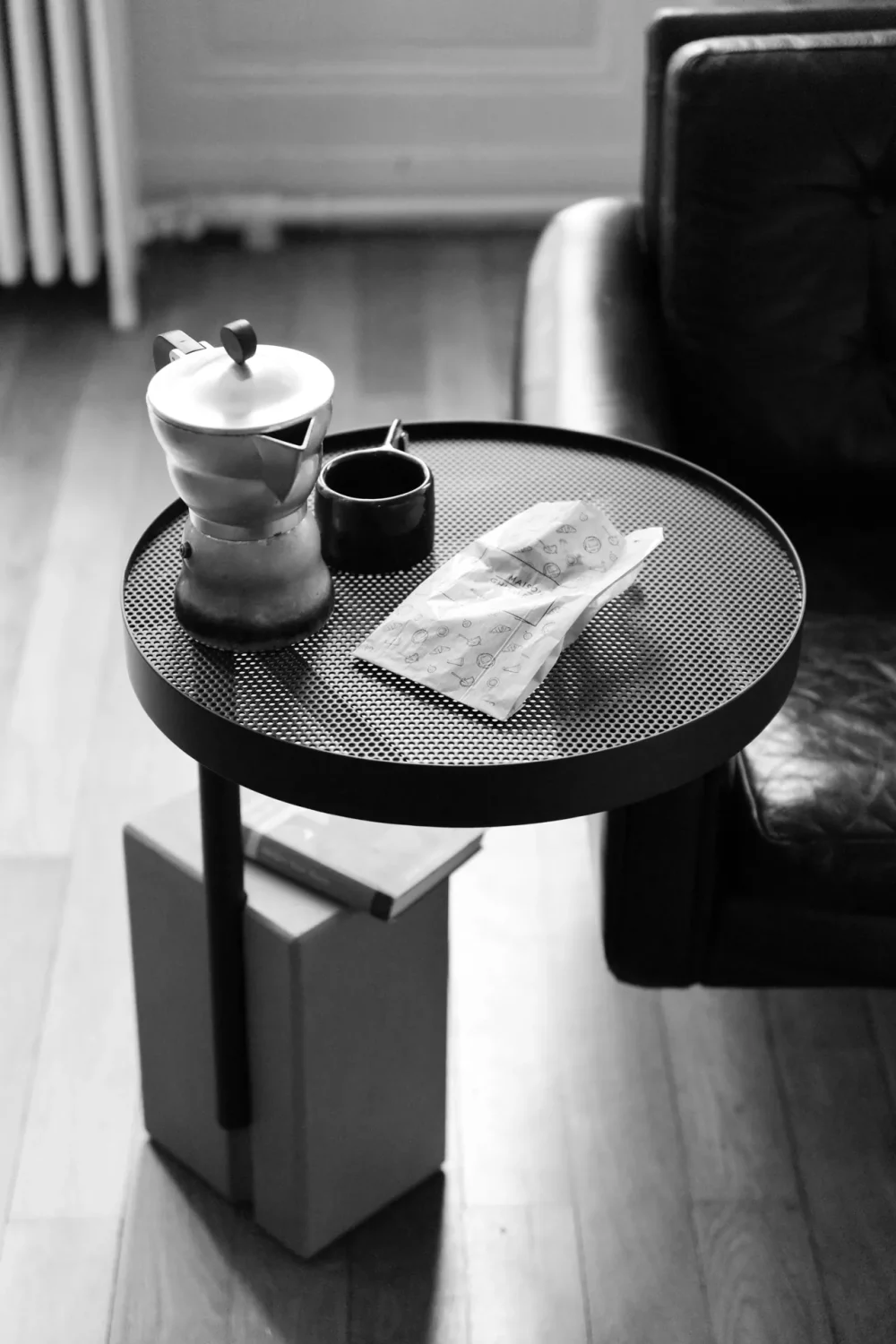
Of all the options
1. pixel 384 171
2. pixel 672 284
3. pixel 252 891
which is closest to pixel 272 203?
pixel 384 171

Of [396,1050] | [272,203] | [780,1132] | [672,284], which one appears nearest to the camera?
[396,1050]

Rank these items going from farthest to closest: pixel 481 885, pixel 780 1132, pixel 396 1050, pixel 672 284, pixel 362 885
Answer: pixel 481 885 < pixel 672 284 < pixel 780 1132 < pixel 396 1050 < pixel 362 885

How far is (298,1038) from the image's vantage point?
1.28 meters

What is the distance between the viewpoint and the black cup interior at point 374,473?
1.20m

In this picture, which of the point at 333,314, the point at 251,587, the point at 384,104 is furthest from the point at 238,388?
the point at 384,104

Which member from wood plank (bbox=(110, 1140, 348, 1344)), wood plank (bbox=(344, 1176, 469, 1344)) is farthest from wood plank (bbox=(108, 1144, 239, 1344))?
wood plank (bbox=(344, 1176, 469, 1344))

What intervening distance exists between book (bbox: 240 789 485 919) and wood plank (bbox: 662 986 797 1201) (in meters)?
0.41

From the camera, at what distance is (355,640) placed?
44.1 inches

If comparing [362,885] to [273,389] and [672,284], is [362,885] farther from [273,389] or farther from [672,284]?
[672,284]

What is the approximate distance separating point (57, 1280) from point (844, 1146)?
0.73 metres

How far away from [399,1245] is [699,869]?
436 millimetres

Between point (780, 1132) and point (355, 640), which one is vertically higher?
point (355, 640)

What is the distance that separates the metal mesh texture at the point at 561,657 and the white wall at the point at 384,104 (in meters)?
2.16

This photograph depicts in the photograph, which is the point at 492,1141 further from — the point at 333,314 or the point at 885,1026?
the point at 333,314
